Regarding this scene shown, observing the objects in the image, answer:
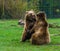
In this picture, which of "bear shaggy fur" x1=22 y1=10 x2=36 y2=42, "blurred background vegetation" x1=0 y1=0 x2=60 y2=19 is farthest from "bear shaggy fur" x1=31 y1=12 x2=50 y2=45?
"blurred background vegetation" x1=0 y1=0 x2=60 y2=19

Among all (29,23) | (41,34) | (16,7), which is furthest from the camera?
(16,7)

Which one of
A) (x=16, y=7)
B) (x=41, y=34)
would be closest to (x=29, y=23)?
(x=41, y=34)

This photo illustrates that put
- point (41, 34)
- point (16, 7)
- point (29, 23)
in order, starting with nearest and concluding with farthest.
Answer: point (41, 34), point (29, 23), point (16, 7)

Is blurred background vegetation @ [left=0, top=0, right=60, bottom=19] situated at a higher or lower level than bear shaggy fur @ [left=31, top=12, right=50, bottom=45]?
lower

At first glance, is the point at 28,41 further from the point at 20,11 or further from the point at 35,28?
the point at 20,11

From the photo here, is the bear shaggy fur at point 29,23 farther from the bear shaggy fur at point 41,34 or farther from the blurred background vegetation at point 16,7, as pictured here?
the blurred background vegetation at point 16,7

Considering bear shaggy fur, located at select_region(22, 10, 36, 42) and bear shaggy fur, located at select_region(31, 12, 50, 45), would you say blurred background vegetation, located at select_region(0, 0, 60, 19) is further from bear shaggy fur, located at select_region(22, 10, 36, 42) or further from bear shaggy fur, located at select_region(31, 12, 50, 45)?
bear shaggy fur, located at select_region(31, 12, 50, 45)

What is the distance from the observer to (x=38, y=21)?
11.4 metres

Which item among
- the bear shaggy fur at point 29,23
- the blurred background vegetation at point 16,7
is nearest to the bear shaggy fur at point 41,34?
the bear shaggy fur at point 29,23

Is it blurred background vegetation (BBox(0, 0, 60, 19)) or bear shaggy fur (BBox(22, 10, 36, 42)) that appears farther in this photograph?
blurred background vegetation (BBox(0, 0, 60, 19))

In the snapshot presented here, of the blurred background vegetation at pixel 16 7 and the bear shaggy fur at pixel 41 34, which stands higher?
the bear shaggy fur at pixel 41 34

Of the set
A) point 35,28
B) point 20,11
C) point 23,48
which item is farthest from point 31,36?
point 20,11

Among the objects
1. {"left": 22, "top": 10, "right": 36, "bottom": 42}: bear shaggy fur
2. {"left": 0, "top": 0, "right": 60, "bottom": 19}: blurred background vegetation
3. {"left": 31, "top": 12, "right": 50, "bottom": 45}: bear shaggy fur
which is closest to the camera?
{"left": 31, "top": 12, "right": 50, "bottom": 45}: bear shaggy fur

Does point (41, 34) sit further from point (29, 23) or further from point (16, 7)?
point (16, 7)
